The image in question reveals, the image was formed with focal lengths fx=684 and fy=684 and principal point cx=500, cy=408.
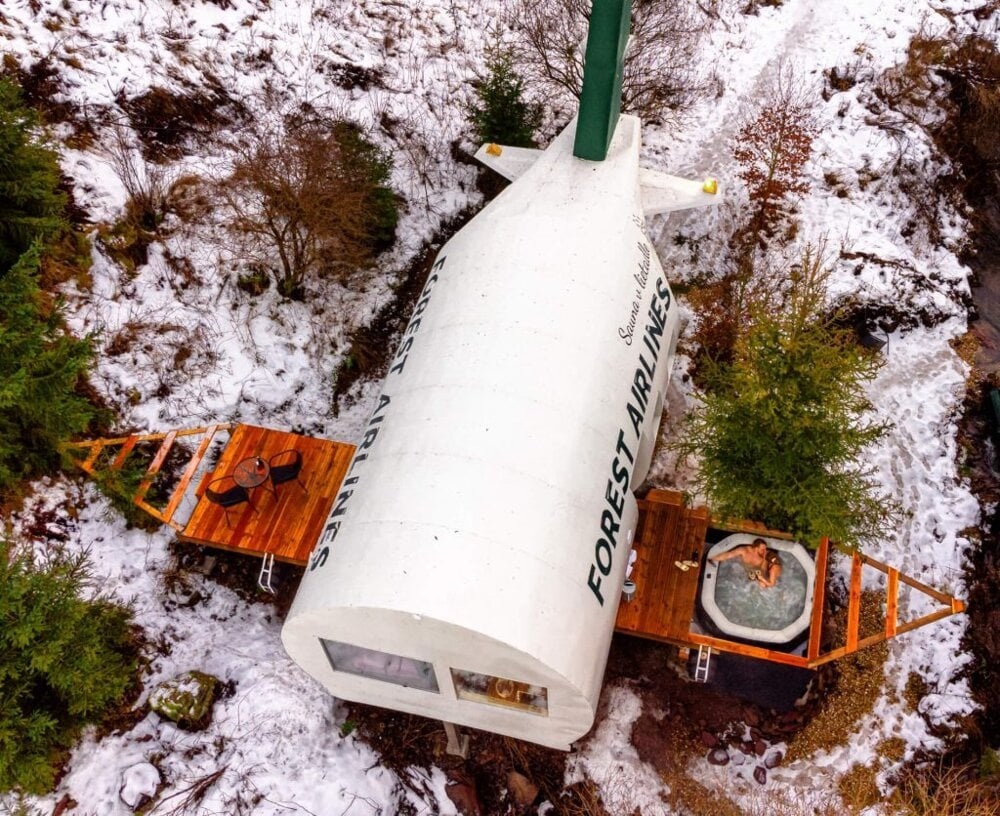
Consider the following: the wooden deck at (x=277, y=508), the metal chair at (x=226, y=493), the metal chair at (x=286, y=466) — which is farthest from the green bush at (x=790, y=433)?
the metal chair at (x=226, y=493)

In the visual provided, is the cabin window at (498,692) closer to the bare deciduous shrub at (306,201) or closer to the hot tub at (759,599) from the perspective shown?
the hot tub at (759,599)

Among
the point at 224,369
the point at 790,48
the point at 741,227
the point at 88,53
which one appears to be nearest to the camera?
the point at 224,369

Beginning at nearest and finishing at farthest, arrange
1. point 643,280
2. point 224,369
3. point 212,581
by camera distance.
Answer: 1. point 643,280
2. point 212,581
3. point 224,369

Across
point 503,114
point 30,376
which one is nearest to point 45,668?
point 30,376

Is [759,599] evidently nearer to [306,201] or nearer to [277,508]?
[277,508]

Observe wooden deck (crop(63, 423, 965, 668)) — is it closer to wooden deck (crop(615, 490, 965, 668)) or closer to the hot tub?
wooden deck (crop(615, 490, 965, 668))

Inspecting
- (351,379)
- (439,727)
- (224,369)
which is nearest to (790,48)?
(351,379)

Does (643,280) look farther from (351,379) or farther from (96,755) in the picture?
(96,755)

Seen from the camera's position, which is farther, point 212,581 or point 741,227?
point 741,227
